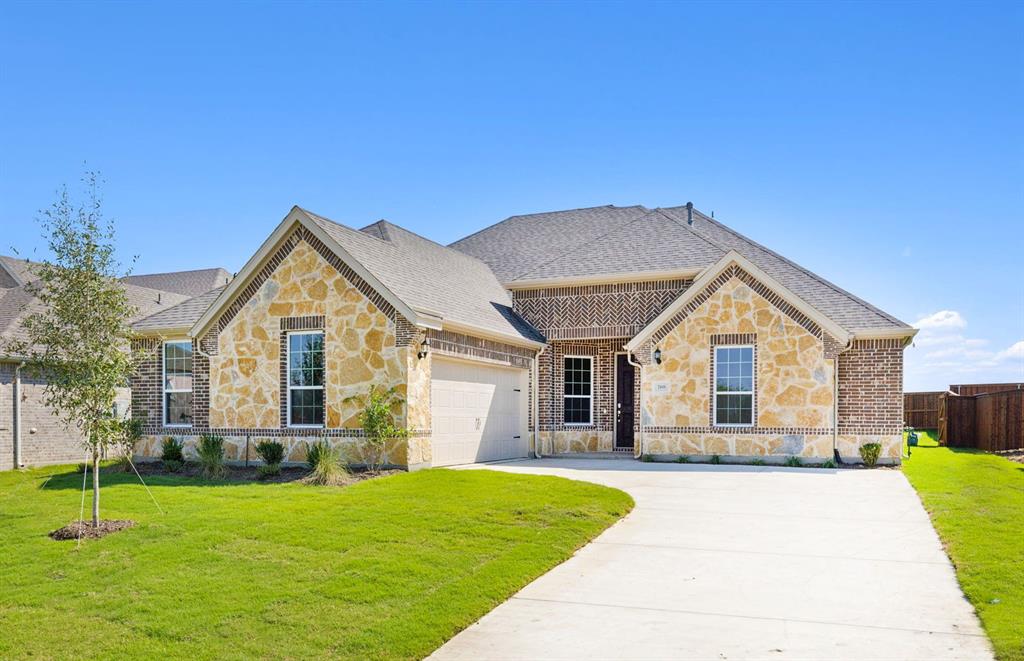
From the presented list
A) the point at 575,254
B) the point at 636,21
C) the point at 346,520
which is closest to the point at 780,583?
the point at 346,520

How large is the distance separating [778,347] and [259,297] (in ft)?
39.5

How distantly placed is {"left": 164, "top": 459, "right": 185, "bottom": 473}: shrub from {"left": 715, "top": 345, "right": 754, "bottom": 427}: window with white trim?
12.5 m

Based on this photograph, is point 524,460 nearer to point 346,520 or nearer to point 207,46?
point 346,520

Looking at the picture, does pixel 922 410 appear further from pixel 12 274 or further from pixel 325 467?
pixel 12 274

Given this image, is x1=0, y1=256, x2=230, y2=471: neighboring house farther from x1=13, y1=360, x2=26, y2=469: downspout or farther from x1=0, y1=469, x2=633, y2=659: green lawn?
x1=0, y1=469, x2=633, y2=659: green lawn

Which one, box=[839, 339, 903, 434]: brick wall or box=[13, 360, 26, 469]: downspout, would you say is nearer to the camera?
box=[839, 339, 903, 434]: brick wall

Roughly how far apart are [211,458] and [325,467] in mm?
3153

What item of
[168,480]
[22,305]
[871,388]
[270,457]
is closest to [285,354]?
[270,457]

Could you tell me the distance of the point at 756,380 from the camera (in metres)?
19.1

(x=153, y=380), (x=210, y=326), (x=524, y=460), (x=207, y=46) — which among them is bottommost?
(x=524, y=460)

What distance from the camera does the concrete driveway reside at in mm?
6285

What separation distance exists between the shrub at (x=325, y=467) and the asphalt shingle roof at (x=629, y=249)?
8.97 metres

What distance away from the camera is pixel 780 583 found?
808cm

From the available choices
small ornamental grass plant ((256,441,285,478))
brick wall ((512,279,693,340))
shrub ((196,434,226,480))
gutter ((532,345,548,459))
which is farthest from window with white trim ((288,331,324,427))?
brick wall ((512,279,693,340))
